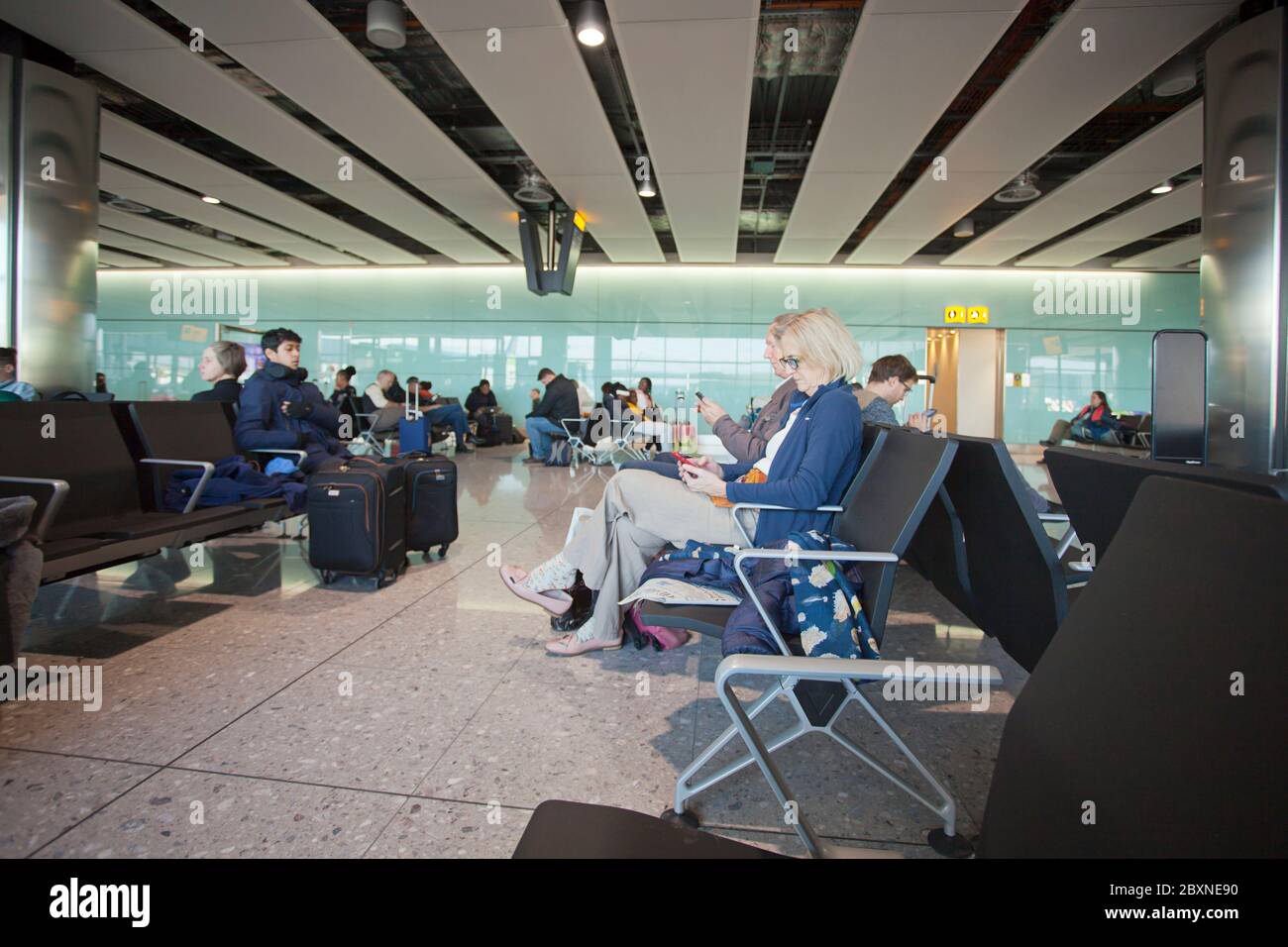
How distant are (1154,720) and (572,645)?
250 cm

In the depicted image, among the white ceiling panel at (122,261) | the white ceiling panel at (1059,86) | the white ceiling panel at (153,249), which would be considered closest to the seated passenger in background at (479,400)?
the white ceiling panel at (153,249)

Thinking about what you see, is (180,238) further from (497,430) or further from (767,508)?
(767,508)

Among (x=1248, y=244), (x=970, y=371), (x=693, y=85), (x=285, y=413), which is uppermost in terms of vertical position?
(x=693, y=85)

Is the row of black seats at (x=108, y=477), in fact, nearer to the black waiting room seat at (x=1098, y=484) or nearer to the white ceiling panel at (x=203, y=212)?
the black waiting room seat at (x=1098, y=484)

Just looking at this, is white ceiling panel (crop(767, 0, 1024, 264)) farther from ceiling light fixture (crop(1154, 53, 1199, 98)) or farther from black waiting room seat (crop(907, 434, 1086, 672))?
black waiting room seat (crop(907, 434, 1086, 672))

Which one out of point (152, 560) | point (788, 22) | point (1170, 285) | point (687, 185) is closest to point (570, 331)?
point (687, 185)

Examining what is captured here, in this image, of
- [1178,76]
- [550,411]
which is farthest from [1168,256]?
[550,411]

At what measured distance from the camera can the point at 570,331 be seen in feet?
53.5

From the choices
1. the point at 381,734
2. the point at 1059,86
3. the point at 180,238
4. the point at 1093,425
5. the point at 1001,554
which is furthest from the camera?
the point at 1093,425

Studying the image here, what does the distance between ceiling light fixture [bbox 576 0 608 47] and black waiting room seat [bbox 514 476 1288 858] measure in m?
6.12

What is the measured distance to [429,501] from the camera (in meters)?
4.50

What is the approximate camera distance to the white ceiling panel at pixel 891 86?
17.6 ft

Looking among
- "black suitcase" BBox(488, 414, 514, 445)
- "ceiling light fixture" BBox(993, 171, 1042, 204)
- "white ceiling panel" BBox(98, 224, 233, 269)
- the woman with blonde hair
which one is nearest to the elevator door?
"ceiling light fixture" BBox(993, 171, 1042, 204)
